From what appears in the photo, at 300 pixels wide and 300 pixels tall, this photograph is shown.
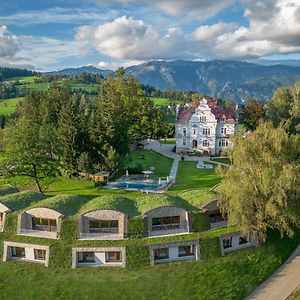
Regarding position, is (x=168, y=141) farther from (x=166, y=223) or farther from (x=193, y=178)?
(x=166, y=223)

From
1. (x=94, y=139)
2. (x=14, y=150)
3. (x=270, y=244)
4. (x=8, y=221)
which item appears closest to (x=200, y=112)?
(x=94, y=139)

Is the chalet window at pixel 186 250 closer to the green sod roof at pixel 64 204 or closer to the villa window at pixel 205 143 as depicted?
the green sod roof at pixel 64 204

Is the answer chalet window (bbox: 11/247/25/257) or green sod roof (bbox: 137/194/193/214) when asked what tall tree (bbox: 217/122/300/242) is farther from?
chalet window (bbox: 11/247/25/257)

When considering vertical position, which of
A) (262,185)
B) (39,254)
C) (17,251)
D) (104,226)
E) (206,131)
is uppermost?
(206,131)

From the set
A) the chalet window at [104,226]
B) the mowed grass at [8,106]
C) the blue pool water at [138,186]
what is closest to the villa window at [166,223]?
the chalet window at [104,226]

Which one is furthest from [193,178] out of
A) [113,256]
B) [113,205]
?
[113,256]
